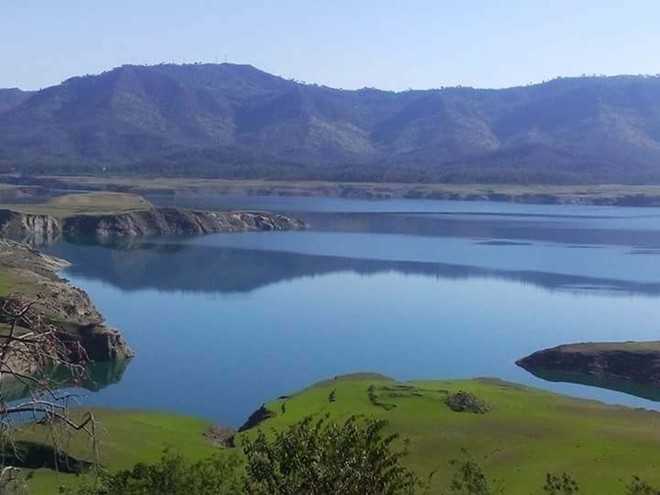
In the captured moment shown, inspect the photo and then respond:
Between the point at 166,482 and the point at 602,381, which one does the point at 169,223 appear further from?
the point at 166,482

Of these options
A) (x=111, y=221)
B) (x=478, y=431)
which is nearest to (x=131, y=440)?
(x=478, y=431)

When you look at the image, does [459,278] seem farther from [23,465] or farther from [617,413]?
[23,465]

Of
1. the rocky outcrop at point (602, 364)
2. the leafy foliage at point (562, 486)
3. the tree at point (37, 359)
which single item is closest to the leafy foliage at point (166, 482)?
the leafy foliage at point (562, 486)

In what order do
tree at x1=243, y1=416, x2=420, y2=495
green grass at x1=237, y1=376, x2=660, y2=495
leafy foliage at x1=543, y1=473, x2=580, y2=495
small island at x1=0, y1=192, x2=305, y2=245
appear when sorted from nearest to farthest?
1. tree at x1=243, y1=416, x2=420, y2=495
2. leafy foliage at x1=543, y1=473, x2=580, y2=495
3. green grass at x1=237, y1=376, x2=660, y2=495
4. small island at x1=0, y1=192, x2=305, y2=245

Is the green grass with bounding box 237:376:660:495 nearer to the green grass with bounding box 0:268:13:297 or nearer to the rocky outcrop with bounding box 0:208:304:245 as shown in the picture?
the green grass with bounding box 0:268:13:297

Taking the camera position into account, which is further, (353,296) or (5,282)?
(353,296)

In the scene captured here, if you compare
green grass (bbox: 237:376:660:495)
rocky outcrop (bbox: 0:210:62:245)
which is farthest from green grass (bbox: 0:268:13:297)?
rocky outcrop (bbox: 0:210:62:245)
